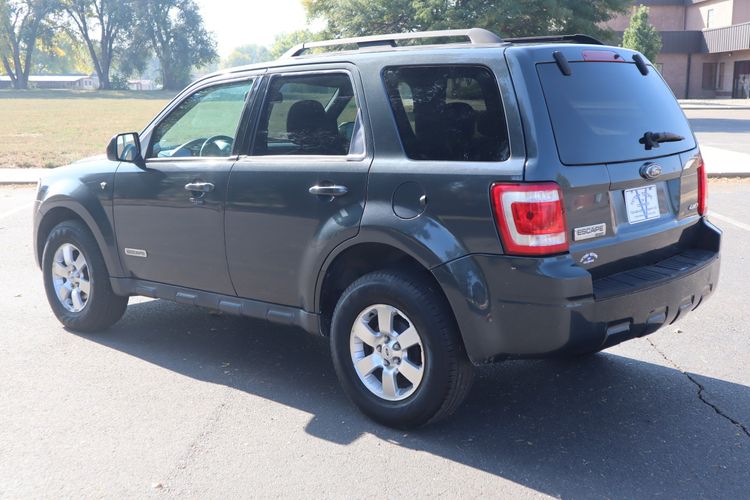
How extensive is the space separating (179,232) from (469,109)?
2119mm

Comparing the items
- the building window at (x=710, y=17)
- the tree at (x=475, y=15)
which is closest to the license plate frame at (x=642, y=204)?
the tree at (x=475, y=15)

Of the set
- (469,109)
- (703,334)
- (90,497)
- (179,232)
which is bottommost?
(703,334)

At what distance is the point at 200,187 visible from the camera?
498cm

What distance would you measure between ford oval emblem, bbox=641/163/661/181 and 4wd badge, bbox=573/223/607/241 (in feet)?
1.34

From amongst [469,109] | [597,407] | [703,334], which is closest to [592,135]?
[469,109]

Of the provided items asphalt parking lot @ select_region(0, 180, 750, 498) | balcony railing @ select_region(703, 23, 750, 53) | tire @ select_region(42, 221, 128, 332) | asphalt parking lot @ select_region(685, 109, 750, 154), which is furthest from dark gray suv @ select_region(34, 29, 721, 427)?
balcony railing @ select_region(703, 23, 750, 53)

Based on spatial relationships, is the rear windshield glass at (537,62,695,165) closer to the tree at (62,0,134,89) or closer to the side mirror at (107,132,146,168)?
the side mirror at (107,132,146,168)

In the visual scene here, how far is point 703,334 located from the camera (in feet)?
19.1

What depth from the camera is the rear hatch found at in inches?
150

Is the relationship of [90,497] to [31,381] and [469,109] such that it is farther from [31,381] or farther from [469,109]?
[469,109]

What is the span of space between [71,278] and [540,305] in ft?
12.2

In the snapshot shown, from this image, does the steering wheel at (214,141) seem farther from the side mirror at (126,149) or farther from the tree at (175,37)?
the tree at (175,37)

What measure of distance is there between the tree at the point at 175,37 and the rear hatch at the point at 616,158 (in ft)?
324

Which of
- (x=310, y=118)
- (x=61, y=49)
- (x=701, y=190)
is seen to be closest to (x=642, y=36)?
(x=701, y=190)
